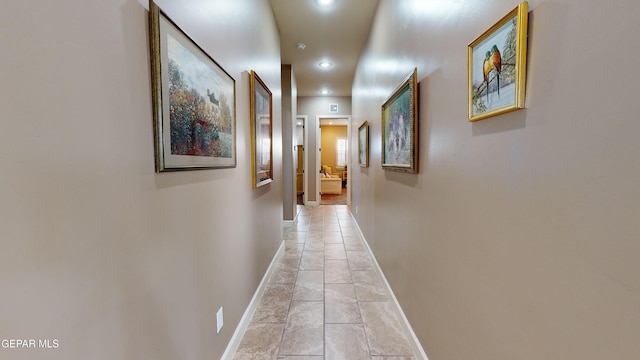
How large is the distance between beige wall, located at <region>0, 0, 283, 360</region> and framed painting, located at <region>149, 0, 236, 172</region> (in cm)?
4

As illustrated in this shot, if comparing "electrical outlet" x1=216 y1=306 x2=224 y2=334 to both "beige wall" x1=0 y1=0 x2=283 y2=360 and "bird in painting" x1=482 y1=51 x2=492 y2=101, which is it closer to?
"beige wall" x1=0 y1=0 x2=283 y2=360

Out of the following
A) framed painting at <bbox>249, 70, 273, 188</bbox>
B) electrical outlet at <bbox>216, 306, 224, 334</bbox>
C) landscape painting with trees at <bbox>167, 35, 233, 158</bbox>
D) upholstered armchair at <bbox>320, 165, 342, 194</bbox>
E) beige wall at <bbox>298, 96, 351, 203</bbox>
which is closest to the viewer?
landscape painting with trees at <bbox>167, 35, 233, 158</bbox>

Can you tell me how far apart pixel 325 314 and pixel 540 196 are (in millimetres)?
1844

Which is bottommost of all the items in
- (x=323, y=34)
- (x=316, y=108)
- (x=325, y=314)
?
(x=325, y=314)

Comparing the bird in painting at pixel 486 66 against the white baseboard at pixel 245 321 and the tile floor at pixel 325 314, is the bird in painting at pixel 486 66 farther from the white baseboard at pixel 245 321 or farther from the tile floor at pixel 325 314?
the white baseboard at pixel 245 321

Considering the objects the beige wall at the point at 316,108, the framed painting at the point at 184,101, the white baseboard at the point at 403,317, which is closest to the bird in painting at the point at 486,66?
the framed painting at the point at 184,101

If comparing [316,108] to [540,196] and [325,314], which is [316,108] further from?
[540,196]

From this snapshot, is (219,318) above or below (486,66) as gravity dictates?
below

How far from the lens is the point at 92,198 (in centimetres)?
69

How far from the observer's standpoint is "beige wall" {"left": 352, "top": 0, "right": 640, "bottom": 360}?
557 millimetres

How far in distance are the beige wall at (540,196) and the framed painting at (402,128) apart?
0.48 feet

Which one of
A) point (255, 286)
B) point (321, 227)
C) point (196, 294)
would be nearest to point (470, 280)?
point (196, 294)

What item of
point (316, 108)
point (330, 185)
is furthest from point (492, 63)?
point (330, 185)

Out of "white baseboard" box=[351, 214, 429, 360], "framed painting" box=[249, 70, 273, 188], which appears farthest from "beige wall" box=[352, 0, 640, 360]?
"framed painting" box=[249, 70, 273, 188]
